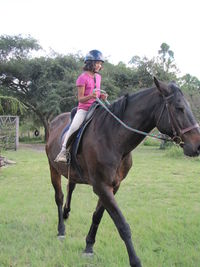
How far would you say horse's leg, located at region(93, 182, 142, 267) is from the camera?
A: 10.6ft

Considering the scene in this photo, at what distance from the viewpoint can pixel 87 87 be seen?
412 centimetres

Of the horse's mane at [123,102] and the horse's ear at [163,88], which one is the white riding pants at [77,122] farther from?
the horse's ear at [163,88]

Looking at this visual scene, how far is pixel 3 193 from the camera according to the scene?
313 inches

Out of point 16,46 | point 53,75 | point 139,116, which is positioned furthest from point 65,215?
point 16,46

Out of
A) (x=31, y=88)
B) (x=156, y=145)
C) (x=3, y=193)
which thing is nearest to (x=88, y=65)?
(x=3, y=193)

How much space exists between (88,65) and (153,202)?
159 inches

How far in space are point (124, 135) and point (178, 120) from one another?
73cm

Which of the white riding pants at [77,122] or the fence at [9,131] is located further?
the fence at [9,131]

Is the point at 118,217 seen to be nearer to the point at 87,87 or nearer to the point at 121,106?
the point at 121,106

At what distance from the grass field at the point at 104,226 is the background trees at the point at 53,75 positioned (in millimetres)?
15850

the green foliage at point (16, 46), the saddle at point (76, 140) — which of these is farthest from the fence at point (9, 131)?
the saddle at point (76, 140)

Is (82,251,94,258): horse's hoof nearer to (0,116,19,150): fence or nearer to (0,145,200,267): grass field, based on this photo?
(0,145,200,267): grass field

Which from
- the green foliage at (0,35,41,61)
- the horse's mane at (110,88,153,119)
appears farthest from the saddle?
the green foliage at (0,35,41,61)

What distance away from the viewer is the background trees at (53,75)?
24.5m
